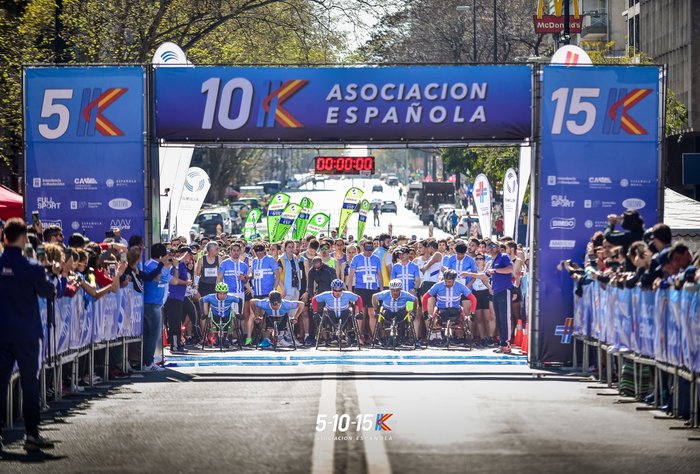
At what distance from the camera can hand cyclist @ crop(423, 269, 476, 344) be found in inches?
891

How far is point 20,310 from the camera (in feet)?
35.8

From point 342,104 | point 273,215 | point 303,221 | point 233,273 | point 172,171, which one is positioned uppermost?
point 342,104

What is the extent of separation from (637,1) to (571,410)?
48296mm

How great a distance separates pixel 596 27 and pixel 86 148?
57.2 metres

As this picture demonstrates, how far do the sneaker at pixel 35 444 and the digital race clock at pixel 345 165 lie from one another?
444 inches

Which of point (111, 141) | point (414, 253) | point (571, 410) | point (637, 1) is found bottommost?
point (571, 410)

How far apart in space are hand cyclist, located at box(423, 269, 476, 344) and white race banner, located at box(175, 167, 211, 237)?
375 inches

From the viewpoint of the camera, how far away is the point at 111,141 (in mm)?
18906

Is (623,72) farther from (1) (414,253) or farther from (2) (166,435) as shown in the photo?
(2) (166,435)

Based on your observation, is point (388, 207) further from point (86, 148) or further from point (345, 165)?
point (86, 148)

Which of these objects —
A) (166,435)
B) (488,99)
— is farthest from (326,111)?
(166,435)

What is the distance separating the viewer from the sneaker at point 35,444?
1059cm

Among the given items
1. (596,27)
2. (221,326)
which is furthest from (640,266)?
(596,27)

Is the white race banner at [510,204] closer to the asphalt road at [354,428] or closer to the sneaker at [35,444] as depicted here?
the asphalt road at [354,428]
